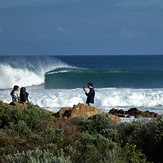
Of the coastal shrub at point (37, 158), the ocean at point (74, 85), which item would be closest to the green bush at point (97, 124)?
the coastal shrub at point (37, 158)

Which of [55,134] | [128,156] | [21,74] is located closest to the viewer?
[128,156]

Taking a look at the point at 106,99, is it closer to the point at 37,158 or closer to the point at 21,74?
the point at 21,74

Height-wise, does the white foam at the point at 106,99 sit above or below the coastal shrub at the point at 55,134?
below

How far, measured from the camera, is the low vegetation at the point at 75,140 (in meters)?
7.64

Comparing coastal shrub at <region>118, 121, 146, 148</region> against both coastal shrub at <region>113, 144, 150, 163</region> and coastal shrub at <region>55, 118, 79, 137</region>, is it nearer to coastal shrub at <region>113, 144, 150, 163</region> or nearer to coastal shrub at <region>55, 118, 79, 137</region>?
coastal shrub at <region>55, 118, 79, 137</region>

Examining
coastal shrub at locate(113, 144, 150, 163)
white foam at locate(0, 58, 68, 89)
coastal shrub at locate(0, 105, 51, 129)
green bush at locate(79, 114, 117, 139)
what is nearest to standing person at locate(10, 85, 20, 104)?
coastal shrub at locate(0, 105, 51, 129)

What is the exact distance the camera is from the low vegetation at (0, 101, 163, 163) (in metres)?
7.64

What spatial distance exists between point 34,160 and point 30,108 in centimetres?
672

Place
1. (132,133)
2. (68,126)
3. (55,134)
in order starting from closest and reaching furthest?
(55,134) < (132,133) < (68,126)

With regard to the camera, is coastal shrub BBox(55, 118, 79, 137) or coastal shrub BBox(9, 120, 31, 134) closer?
coastal shrub BBox(55, 118, 79, 137)

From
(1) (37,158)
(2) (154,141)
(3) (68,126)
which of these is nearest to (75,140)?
(2) (154,141)

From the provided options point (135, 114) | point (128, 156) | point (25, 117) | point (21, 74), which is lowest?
point (135, 114)

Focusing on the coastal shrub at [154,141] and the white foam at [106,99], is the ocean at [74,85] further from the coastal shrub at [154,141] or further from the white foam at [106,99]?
the coastal shrub at [154,141]

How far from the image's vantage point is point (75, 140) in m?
8.73
